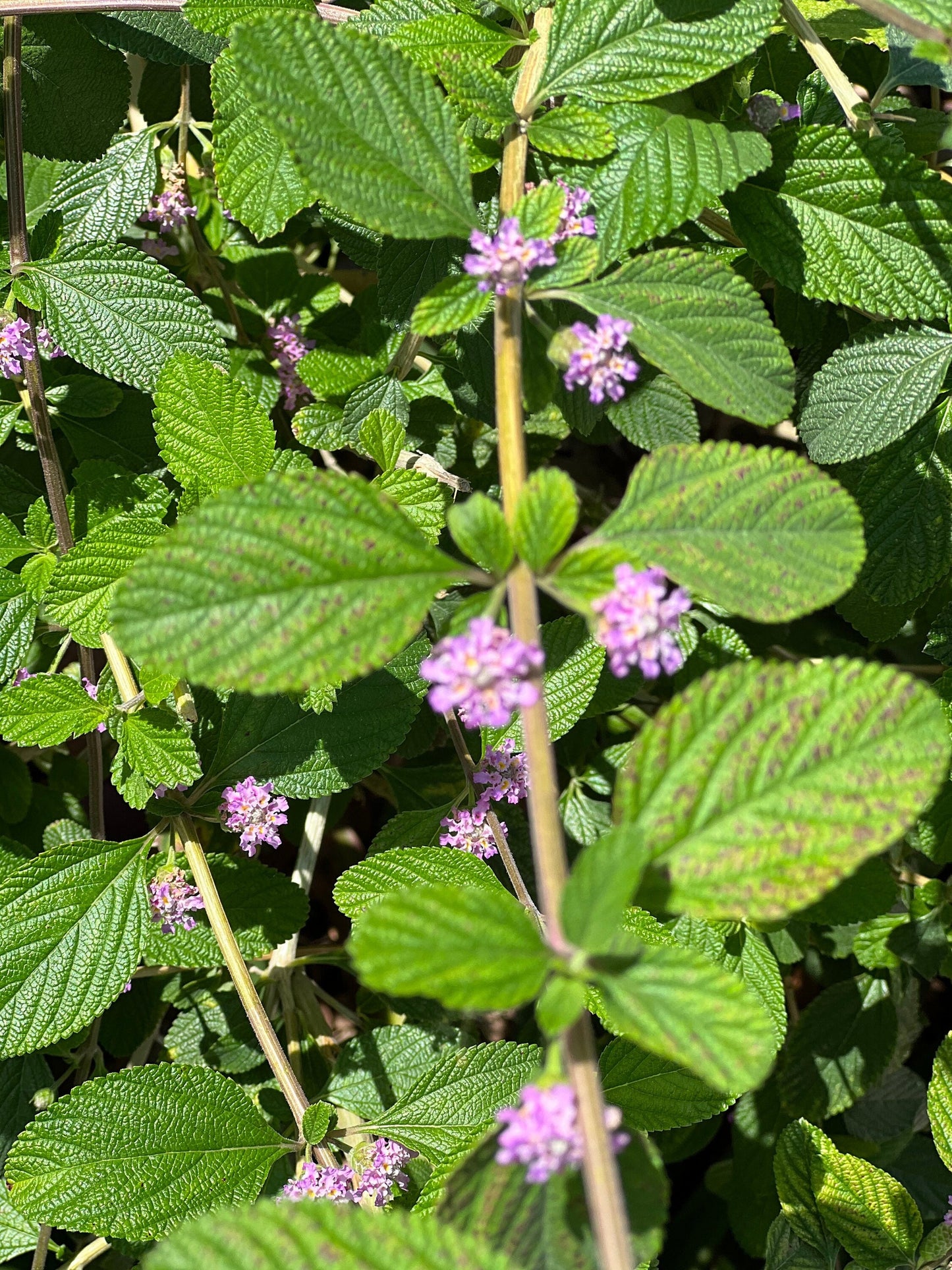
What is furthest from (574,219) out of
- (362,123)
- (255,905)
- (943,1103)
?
(943,1103)

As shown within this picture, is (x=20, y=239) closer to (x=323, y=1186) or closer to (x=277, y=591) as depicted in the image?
(x=277, y=591)

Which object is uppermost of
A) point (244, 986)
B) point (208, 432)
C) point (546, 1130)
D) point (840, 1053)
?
point (208, 432)

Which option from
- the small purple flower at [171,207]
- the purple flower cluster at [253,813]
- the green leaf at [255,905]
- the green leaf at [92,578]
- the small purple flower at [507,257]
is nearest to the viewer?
the small purple flower at [507,257]

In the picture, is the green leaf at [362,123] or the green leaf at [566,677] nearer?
the green leaf at [362,123]

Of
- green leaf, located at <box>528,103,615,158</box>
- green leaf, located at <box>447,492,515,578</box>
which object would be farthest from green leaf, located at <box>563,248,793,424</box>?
green leaf, located at <box>447,492,515,578</box>

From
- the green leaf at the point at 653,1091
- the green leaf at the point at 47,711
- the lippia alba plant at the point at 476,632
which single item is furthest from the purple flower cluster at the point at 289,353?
the green leaf at the point at 653,1091

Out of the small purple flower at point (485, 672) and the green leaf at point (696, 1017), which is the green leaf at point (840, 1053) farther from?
the small purple flower at point (485, 672)

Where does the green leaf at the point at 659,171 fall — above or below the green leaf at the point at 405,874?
above
